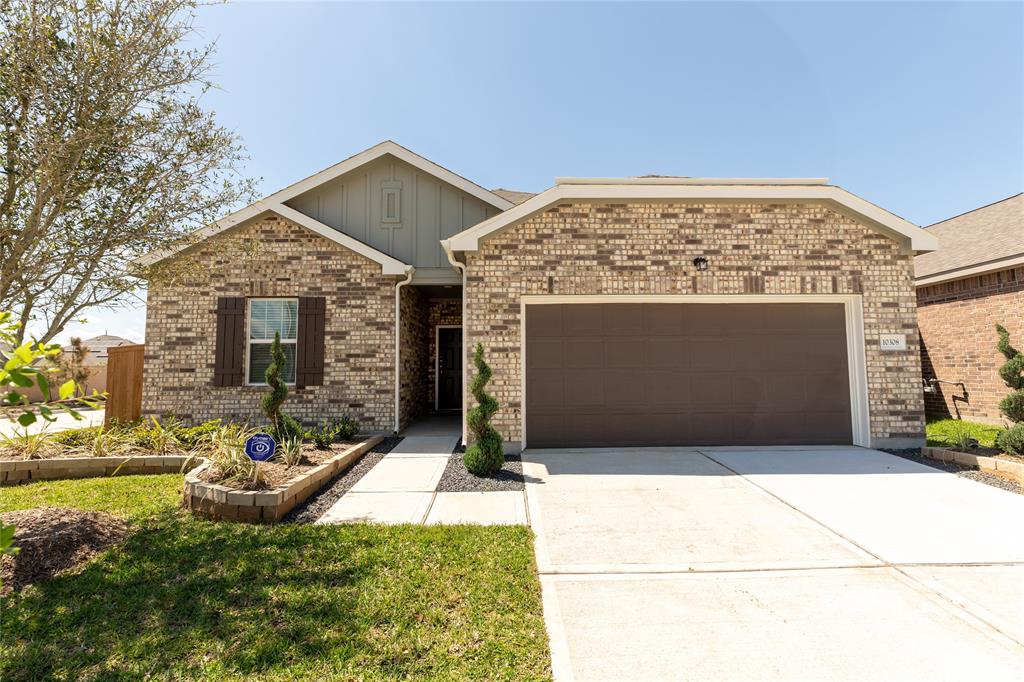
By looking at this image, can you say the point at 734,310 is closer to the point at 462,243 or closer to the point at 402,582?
the point at 462,243

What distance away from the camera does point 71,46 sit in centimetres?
406

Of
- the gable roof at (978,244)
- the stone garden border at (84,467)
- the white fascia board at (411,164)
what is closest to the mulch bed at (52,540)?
the stone garden border at (84,467)

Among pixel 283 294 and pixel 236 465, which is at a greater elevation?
pixel 283 294

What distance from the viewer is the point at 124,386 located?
865 centimetres

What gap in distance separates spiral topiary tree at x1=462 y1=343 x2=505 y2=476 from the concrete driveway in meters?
0.59

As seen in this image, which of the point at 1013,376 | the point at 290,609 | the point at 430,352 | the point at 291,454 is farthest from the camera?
the point at 430,352

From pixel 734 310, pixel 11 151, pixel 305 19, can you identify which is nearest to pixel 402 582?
pixel 11 151

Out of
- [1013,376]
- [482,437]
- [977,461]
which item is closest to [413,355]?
[482,437]

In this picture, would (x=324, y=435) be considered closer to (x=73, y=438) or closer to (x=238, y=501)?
(x=238, y=501)

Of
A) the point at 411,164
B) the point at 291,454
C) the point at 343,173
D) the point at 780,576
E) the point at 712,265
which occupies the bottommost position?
the point at 780,576

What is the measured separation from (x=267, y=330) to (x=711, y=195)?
837 cm

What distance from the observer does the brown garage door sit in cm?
750

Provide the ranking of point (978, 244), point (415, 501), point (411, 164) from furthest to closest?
point (978, 244)
point (411, 164)
point (415, 501)

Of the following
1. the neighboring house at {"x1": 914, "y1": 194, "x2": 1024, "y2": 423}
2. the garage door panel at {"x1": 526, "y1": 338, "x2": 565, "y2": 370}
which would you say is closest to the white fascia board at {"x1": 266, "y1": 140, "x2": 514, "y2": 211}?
the garage door panel at {"x1": 526, "y1": 338, "x2": 565, "y2": 370}
